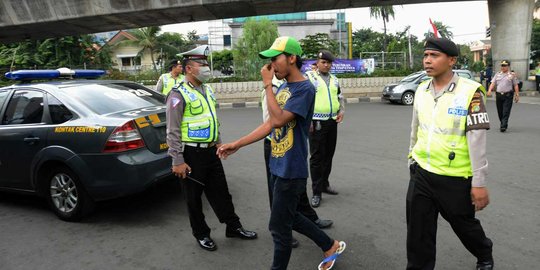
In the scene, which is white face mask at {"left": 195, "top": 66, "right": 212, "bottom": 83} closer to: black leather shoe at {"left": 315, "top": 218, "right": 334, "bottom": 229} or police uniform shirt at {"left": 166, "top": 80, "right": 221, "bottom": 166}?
police uniform shirt at {"left": 166, "top": 80, "right": 221, "bottom": 166}

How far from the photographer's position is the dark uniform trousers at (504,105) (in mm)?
8852

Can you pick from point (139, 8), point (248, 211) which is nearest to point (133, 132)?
point (248, 211)

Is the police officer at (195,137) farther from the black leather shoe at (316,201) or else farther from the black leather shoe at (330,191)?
the black leather shoe at (330,191)

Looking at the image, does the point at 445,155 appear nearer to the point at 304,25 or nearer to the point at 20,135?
the point at 20,135

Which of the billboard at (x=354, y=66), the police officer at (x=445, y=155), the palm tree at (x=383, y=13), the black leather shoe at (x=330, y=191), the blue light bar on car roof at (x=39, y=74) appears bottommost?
the black leather shoe at (x=330, y=191)

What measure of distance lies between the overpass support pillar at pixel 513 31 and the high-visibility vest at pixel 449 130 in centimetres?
1756

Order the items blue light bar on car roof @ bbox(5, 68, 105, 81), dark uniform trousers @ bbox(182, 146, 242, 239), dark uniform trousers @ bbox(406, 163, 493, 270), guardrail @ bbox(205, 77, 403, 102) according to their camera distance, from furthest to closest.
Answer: guardrail @ bbox(205, 77, 403, 102) → blue light bar on car roof @ bbox(5, 68, 105, 81) → dark uniform trousers @ bbox(182, 146, 242, 239) → dark uniform trousers @ bbox(406, 163, 493, 270)

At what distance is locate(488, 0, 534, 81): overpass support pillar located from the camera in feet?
55.6

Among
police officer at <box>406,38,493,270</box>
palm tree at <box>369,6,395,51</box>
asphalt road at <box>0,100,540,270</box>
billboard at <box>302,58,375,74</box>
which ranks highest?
palm tree at <box>369,6,395,51</box>

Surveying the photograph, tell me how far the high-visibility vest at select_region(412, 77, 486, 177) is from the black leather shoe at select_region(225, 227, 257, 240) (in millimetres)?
1763

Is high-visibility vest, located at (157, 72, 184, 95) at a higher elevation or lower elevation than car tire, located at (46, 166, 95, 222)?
higher

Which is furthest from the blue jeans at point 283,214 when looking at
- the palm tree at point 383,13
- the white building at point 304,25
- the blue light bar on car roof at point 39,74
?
the white building at point 304,25

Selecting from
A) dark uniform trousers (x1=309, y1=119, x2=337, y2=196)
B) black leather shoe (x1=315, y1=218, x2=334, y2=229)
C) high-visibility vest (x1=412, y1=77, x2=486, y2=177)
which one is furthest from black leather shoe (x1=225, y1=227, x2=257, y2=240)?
high-visibility vest (x1=412, y1=77, x2=486, y2=177)

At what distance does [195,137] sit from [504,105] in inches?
321
